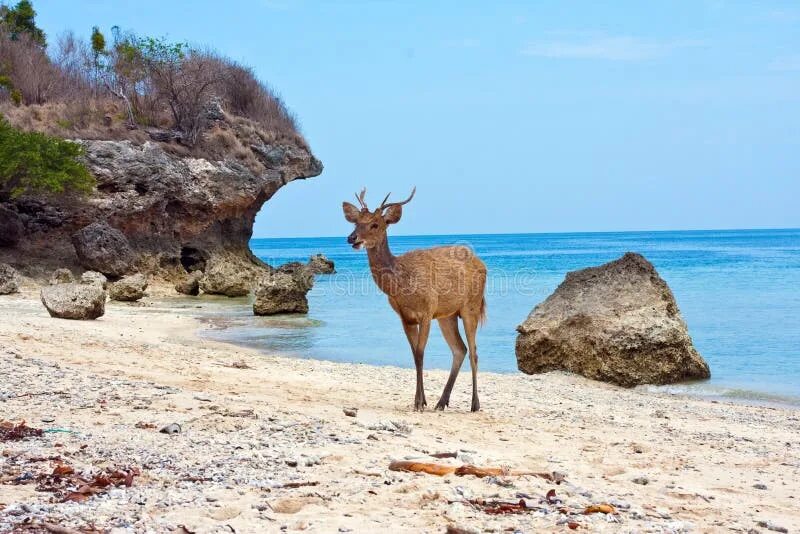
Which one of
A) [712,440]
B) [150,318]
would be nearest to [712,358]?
[712,440]

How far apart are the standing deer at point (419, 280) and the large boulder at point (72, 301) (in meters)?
10.0

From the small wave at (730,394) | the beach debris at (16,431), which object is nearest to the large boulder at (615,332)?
the small wave at (730,394)

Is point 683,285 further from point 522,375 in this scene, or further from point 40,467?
point 40,467

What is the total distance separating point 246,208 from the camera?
40.0m

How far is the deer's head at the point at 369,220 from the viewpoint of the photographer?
8953 mm

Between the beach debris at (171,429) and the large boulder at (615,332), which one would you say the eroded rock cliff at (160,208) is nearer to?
the large boulder at (615,332)

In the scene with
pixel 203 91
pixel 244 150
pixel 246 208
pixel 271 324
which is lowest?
pixel 271 324

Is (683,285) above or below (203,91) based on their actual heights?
below

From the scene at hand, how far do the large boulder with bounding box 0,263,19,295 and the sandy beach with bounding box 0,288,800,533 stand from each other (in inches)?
510

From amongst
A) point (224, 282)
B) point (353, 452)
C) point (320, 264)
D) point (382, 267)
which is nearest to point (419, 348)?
point (382, 267)

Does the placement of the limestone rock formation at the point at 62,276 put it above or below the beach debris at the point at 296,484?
above

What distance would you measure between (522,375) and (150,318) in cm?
1000

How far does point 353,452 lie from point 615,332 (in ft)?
26.0

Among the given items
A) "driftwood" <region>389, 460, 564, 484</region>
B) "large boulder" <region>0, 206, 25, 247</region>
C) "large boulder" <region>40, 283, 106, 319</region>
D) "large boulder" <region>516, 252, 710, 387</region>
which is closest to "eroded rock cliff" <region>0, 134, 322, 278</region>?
"large boulder" <region>0, 206, 25, 247</region>
